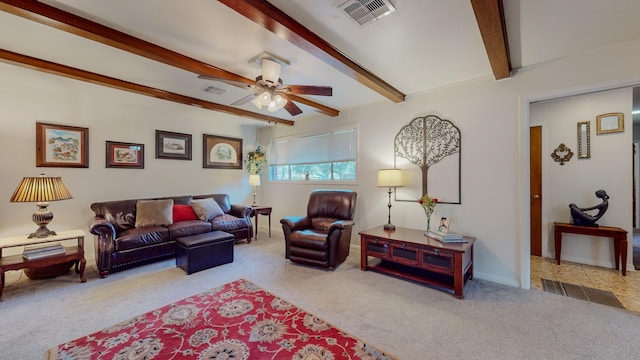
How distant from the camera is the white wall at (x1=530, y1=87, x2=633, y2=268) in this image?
3.34 metres

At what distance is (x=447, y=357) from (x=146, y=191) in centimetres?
501

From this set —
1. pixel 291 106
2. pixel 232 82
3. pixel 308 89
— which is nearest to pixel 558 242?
pixel 308 89

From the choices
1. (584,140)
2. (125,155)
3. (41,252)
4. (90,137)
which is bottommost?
(41,252)

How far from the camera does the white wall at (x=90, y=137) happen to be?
3.34 m

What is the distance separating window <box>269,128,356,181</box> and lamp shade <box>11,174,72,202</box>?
12.1 feet

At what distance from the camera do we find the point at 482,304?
253 centimetres

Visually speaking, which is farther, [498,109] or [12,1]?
[498,109]

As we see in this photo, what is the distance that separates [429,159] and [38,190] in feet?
15.9

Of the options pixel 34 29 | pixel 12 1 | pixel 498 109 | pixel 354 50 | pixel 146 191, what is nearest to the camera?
pixel 12 1

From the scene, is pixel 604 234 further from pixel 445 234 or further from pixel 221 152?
pixel 221 152

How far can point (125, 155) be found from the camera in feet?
14.1

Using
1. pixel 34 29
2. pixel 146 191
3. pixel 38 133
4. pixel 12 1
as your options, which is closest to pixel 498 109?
pixel 12 1

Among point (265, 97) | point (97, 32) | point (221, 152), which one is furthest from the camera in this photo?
point (221, 152)

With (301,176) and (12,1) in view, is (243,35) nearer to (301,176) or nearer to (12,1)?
(12,1)
